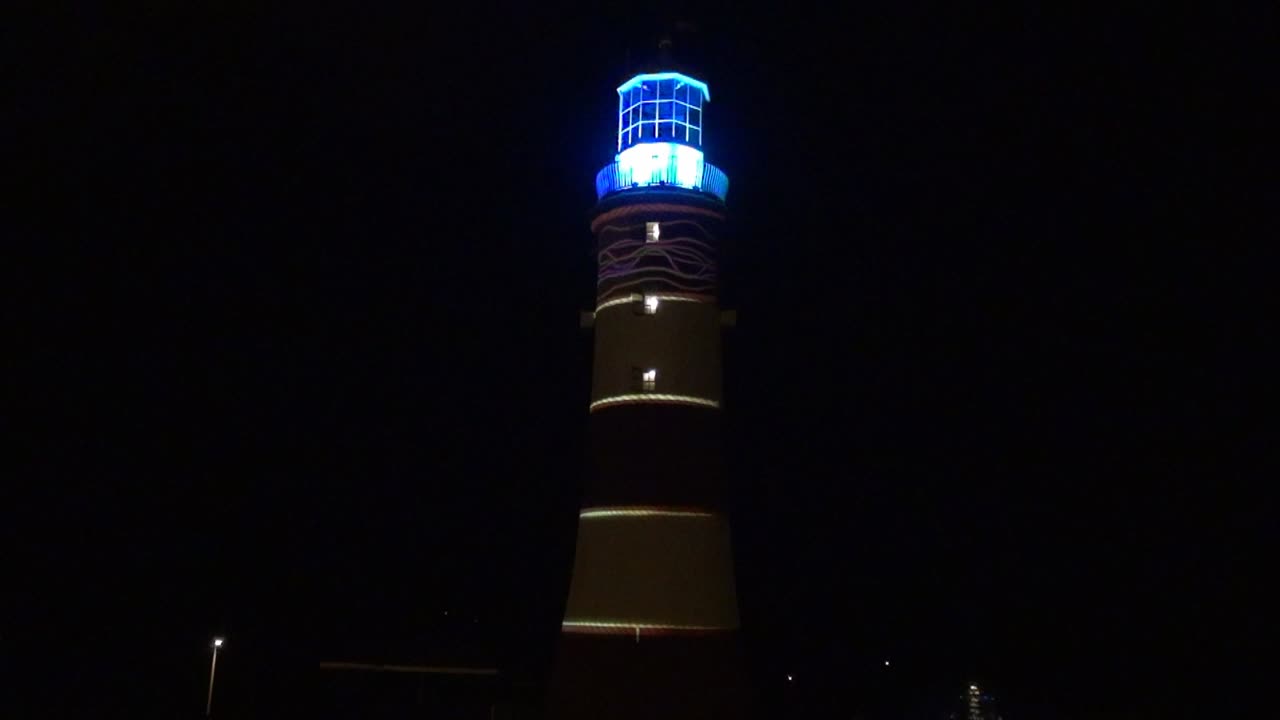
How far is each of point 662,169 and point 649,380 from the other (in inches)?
200

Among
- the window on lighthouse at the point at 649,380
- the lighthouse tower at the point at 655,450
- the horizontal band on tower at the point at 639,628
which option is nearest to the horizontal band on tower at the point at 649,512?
the lighthouse tower at the point at 655,450

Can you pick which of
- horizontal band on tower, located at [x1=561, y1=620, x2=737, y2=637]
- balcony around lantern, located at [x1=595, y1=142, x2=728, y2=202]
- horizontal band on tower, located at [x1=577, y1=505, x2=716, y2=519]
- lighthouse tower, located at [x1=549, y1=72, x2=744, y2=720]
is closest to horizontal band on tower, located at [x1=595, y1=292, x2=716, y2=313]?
lighthouse tower, located at [x1=549, y1=72, x2=744, y2=720]

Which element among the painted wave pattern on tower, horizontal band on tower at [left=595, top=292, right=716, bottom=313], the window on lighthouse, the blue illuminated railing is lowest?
the window on lighthouse

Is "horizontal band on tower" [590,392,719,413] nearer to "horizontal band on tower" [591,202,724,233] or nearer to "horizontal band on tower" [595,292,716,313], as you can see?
"horizontal band on tower" [595,292,716,313]

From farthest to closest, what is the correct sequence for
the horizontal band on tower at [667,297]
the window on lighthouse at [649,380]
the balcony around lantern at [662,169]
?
1. the balcony around lantern at [662,169]
2. the horizontal band on tower at [667,297]
3. the window on lighthouse at [649,380]

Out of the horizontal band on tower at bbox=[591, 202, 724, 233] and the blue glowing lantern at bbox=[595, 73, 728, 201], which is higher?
the blue glowing lantern at bbox=[595, 73, 728, 201]

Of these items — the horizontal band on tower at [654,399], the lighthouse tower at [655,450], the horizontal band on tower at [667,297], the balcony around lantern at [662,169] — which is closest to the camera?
the lighthouse tower at [655,450]

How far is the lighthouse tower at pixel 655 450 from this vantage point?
2808 cm

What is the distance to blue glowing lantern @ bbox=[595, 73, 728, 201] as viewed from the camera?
29781mm

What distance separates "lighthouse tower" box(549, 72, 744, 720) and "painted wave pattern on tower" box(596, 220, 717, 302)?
0.10 ft

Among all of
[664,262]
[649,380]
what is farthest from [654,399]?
[664,262]

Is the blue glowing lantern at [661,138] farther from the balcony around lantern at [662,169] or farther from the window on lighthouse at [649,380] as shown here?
the window on lighthouse at [649,380]

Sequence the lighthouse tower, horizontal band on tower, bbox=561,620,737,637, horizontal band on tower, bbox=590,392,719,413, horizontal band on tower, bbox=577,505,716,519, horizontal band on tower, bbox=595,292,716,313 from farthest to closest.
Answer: horizontal band on tower, bbox=595,292,716,313
horizontal band on tower, bbox=590,392,719,413
horizontal band on tower, bbox=577,505,716,519
the lighthouse tower
horizontal band on tower, bbox=561,620,737,637

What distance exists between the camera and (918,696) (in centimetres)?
6994
